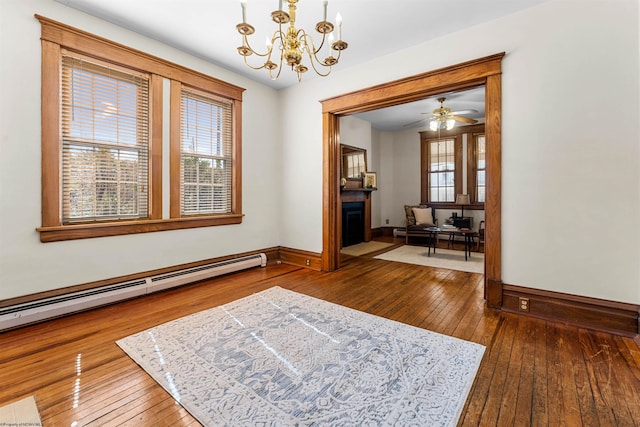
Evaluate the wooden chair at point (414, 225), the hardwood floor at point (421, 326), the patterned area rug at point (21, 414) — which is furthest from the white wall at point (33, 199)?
the wooden chair at point (414, 225)

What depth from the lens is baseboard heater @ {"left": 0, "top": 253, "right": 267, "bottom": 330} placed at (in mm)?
2428

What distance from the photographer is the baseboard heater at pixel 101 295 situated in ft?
7.97

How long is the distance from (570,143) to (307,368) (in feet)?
9.82

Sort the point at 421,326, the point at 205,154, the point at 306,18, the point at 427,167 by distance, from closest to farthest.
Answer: the point at 421,326
the point at 306,18
the point at 205,154
the point at 427,167

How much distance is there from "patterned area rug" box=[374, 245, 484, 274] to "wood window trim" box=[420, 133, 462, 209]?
172 centimetres

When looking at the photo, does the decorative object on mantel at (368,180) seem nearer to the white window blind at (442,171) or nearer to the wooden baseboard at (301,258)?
the white window blind at (442,171)

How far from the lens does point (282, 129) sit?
491 cm

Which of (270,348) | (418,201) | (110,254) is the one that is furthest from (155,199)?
(418,201)

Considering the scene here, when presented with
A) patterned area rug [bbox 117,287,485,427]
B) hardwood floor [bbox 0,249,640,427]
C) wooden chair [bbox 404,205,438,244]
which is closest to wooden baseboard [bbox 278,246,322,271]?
hardwood floor [bbox 0,249,640,427]

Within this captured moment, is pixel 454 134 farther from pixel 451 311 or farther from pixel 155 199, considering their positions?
pixel 155 199

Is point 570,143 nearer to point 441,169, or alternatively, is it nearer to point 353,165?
point 353,165

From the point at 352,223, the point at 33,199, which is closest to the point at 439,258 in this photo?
the point at 352,223

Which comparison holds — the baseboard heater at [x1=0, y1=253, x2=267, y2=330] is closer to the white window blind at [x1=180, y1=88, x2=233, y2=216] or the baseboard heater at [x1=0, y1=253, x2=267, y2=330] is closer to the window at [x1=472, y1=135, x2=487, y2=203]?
the white window blind at [x1=180, y1=88, x2=233, y2=216]

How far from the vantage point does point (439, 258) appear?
523 cm
